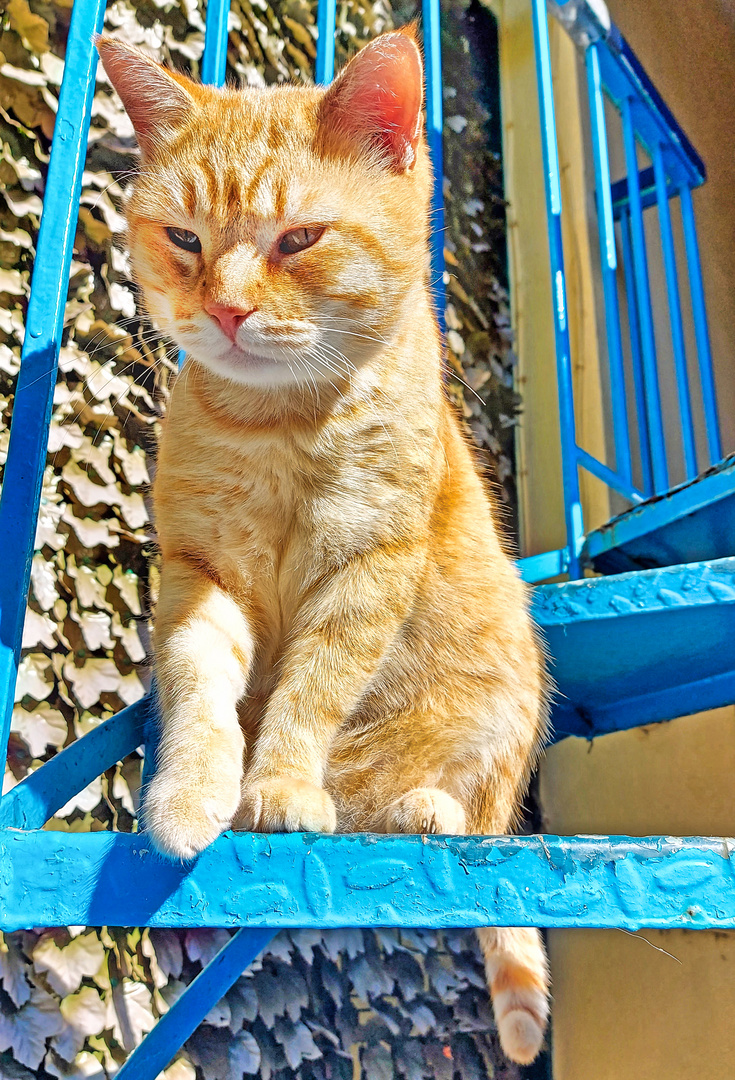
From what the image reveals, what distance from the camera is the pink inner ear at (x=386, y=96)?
3.47 feet

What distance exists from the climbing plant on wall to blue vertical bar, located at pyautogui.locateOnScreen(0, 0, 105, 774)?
29 cm

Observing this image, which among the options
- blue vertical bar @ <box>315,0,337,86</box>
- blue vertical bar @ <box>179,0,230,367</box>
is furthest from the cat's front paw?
blue vertical bar @ <box>315,0,337,86</box>

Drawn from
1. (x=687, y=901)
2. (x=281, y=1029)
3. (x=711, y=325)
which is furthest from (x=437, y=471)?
(x=711, y=325)

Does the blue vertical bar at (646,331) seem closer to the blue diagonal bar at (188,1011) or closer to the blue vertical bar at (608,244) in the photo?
the blue vertical bar at (608,244)

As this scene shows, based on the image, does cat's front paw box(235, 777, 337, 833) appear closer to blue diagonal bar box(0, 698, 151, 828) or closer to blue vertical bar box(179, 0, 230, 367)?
blue diagonal bar box(0, 698, 151, 828)

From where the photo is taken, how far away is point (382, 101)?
112 cm

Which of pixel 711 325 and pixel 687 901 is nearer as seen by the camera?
pixel 687 901

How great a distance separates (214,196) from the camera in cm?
106

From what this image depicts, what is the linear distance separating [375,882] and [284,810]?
0.71ft

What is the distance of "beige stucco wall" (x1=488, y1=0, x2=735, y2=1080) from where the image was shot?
198 centimetres

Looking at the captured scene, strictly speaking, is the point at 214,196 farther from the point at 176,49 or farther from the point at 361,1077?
the point at 361,1077

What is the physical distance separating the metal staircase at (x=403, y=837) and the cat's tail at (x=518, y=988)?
37 centimetres

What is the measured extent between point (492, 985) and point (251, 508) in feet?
2.71

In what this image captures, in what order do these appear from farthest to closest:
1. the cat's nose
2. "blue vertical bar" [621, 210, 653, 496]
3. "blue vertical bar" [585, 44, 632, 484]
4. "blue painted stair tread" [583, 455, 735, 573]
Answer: "blue vertical bar" [621, 210, 653, 496] → "blue vertical bar" [585, 44, 632, 484] → "blue painted stair tread" [583, 455, 735, 573] → the cat's nose
